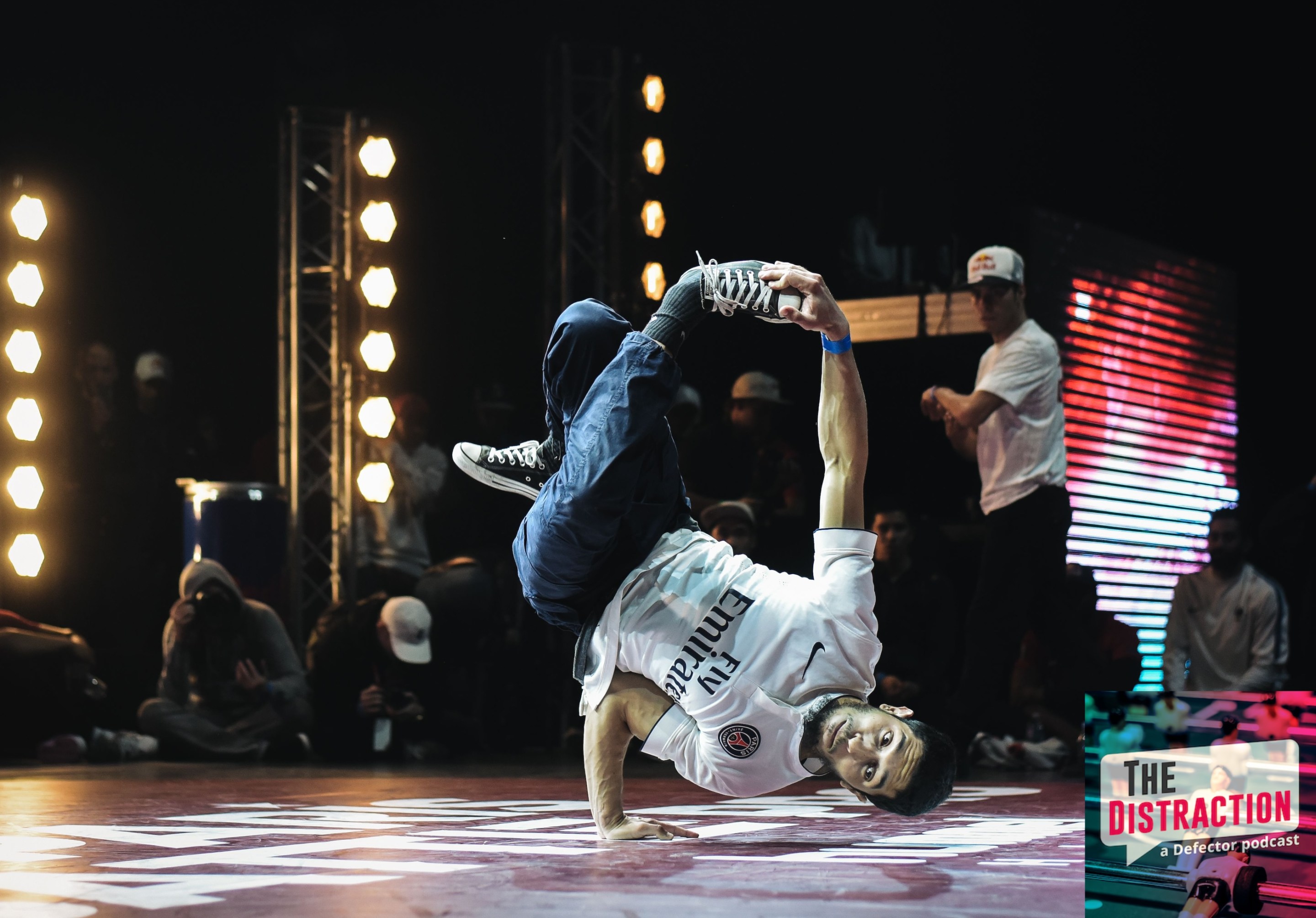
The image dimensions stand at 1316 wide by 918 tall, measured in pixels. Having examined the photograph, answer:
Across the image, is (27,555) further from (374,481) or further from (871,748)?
(871,748)

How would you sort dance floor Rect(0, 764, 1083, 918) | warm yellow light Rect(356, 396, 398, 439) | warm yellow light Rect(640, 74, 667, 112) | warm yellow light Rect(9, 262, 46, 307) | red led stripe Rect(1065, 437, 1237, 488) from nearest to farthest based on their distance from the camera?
1. dance floor Rect(0, 764, 1083, 918)
2. warm yellow light Rect(356, 396, 398, 439)
3. warm yellow light Rect(9, 262, 46, 307)
4. warm yellow light Rect(640, 74, 667, 112)
5. red led stripe Rect(1065, 437, 1237, 488)

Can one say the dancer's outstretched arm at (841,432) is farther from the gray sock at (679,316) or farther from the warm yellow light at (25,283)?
the warm yellow light at (25,283)

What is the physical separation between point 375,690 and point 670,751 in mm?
4036

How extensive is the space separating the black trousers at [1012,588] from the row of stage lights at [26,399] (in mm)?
5145

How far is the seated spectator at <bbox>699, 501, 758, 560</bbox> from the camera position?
6.55 metres

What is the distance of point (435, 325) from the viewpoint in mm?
9648

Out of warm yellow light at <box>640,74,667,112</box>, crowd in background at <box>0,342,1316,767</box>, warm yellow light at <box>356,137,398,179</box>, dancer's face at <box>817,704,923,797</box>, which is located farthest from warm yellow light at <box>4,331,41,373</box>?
dancer's face at <box>817,704,923,797</box>

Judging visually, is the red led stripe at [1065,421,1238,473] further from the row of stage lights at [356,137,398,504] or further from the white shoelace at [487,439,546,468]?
the white shoelace at [487,439,546,468]

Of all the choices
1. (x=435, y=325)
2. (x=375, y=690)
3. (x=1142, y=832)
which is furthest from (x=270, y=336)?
(x=1142, y=832)

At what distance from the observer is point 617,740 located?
3.18 metres

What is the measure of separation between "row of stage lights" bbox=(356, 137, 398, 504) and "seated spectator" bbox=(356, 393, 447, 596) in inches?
2.7

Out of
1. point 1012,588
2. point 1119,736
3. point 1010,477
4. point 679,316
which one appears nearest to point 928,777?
point 1119,736

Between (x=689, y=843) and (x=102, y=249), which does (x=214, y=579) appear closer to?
(x=102, y=249)

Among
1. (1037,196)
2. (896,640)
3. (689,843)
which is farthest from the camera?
(1037,196)
